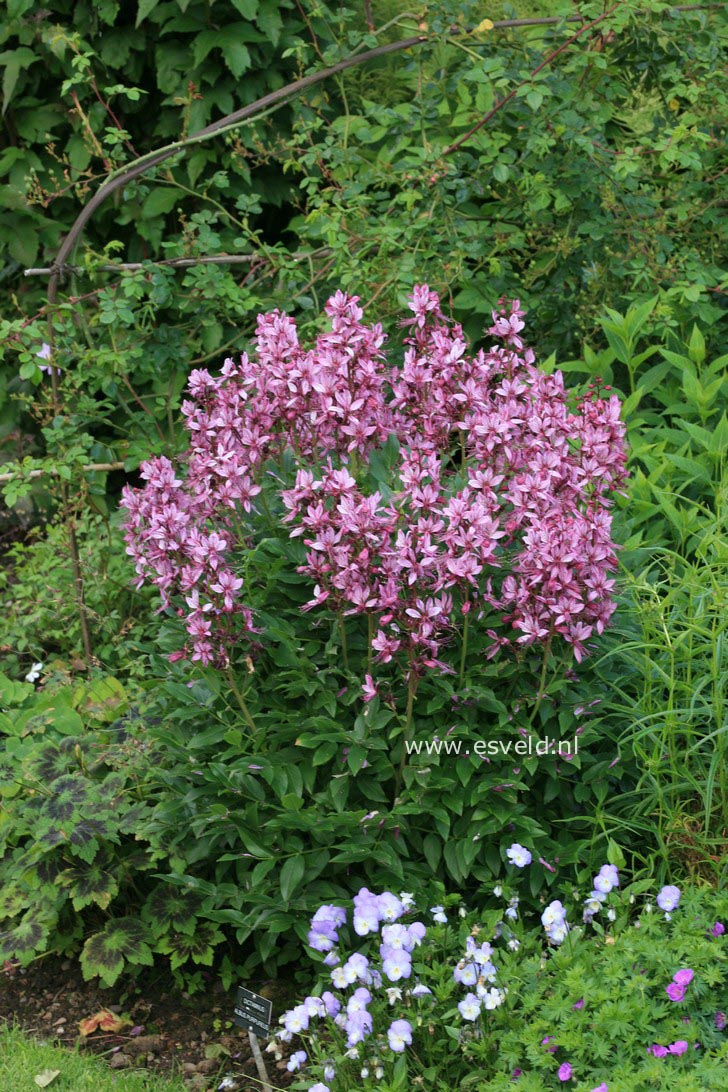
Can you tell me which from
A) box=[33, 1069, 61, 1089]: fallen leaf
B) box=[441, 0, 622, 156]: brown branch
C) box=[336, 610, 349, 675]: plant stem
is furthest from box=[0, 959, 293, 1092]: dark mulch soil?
box=[441, 0, 622, 156]: brown branch

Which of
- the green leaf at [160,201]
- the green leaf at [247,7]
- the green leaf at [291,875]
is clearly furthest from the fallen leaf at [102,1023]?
the green leaf at [247,7]

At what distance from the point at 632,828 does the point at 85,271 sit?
319 cm

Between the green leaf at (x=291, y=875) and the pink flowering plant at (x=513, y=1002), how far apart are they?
0.35 feet

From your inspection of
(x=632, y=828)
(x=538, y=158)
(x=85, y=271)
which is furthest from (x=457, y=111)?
(x=632, y=828)

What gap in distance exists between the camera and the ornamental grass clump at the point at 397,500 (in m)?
2.74

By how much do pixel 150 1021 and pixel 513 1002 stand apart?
3.88 ft

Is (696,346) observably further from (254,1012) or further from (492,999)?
(254,1012)

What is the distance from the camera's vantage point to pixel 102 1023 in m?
3.26

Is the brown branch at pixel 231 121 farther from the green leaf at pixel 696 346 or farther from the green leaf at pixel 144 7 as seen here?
the green leaf at pixel 696 346

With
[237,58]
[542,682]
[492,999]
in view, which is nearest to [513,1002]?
[492,999]

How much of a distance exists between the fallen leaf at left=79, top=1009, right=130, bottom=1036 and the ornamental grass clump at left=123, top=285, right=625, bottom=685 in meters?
1.08

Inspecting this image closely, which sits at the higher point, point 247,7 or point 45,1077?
point 247,7

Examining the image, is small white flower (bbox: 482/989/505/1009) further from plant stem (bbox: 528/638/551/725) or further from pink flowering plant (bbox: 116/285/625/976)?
plant stem (bbox: 528/638/551/725)

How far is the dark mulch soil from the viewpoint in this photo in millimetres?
3111
